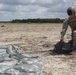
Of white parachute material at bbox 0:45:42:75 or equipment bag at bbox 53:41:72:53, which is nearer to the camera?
white parachute material at bbox 0:45:42:75

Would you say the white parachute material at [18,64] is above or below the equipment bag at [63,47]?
above

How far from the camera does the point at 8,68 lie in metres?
7.04

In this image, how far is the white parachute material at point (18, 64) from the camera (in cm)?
688

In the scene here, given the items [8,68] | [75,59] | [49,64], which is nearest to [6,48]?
[49,64]

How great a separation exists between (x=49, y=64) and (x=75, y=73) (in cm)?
135

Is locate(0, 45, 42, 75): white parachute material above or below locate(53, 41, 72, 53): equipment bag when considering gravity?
above

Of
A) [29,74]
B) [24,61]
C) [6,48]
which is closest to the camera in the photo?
[29,74]

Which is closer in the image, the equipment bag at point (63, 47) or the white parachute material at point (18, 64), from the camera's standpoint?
the white parachute material at point (18, 64)

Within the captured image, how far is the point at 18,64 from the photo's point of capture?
7.44 m

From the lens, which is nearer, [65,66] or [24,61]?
[24,61]

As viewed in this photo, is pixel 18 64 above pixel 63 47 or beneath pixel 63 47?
above

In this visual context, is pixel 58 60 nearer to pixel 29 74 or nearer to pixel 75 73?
pixel 75 73

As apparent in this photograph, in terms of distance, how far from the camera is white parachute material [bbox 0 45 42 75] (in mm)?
6879

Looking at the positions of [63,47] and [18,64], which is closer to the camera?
[18,64]
